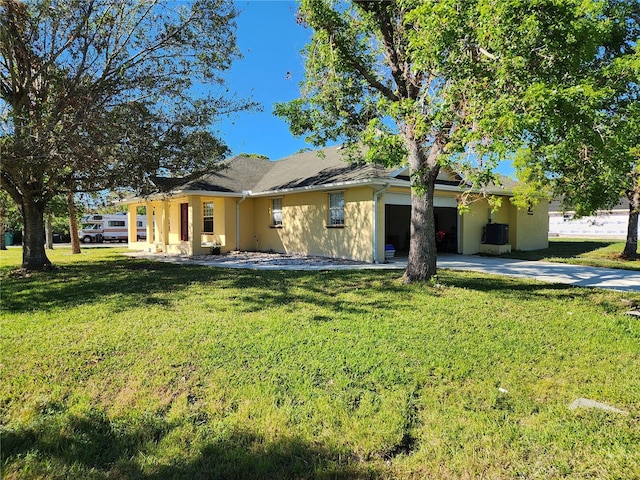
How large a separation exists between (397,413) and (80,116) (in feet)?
29.1

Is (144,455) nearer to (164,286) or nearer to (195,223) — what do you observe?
(164,286)

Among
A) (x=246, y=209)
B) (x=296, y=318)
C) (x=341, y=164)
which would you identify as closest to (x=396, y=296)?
(x=296, y=318)

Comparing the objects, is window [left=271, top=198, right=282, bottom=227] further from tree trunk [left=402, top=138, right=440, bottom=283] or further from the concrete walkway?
tree trunk [left=402, top=138, right=440, bottom=283]

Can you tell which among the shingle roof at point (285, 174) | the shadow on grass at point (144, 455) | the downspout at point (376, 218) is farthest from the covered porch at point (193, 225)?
the shadow on grass at point (144, 455)

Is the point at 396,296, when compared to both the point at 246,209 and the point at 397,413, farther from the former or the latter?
the point at 246,209

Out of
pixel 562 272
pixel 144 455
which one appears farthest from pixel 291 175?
pixel 144 455

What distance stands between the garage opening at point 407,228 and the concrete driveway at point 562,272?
4.13 meters

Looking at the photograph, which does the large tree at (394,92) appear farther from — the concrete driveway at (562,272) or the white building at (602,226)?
the white building at (602,226)

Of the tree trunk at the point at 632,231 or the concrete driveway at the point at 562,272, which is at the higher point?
the tree trunk at the point at 632,231

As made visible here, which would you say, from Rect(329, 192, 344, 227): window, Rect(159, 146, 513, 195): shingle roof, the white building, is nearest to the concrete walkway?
Rect(329, 192, 344, 227): window

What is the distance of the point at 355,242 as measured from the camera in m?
Result: 14.0

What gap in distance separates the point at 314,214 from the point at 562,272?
8533 millimetres

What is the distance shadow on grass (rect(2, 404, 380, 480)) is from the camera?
2740 millimetres

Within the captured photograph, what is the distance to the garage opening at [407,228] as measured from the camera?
1827 centimetres
